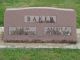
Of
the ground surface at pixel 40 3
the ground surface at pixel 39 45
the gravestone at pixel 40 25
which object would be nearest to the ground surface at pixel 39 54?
the ground surface at pixel 39 45

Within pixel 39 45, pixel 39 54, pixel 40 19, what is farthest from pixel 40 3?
pixel 39 54

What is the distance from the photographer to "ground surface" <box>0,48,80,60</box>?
8.51m

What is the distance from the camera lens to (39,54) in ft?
28.7

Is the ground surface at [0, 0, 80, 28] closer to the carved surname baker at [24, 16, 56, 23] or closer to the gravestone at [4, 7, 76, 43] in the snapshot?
the gravestone at [4, 7, 76, 43]

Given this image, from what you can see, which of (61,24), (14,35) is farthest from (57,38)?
(14,35)

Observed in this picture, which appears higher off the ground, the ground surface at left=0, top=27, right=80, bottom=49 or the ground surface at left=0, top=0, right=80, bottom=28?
the ground surface at left=0, top=27, right=80, bottom=49

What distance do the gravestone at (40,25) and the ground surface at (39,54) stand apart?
0.73 meters

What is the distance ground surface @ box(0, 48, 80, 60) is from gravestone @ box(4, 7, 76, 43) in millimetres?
727

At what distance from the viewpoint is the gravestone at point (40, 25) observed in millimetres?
9656

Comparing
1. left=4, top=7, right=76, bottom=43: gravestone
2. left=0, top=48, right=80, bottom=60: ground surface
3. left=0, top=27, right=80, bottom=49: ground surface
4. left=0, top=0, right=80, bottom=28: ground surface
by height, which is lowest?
left=0, top=0, right=80, bottom=28: ground surface

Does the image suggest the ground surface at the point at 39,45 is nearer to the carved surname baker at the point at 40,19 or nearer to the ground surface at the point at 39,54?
the ground surface at the point at 39,54

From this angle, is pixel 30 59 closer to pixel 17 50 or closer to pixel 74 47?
pixel 17 50

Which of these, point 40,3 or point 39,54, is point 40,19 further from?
point 40,3

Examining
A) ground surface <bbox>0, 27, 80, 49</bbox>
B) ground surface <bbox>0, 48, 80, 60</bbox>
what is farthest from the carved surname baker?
ground surface <bbox>0, 48, 80, 60</bbox>
